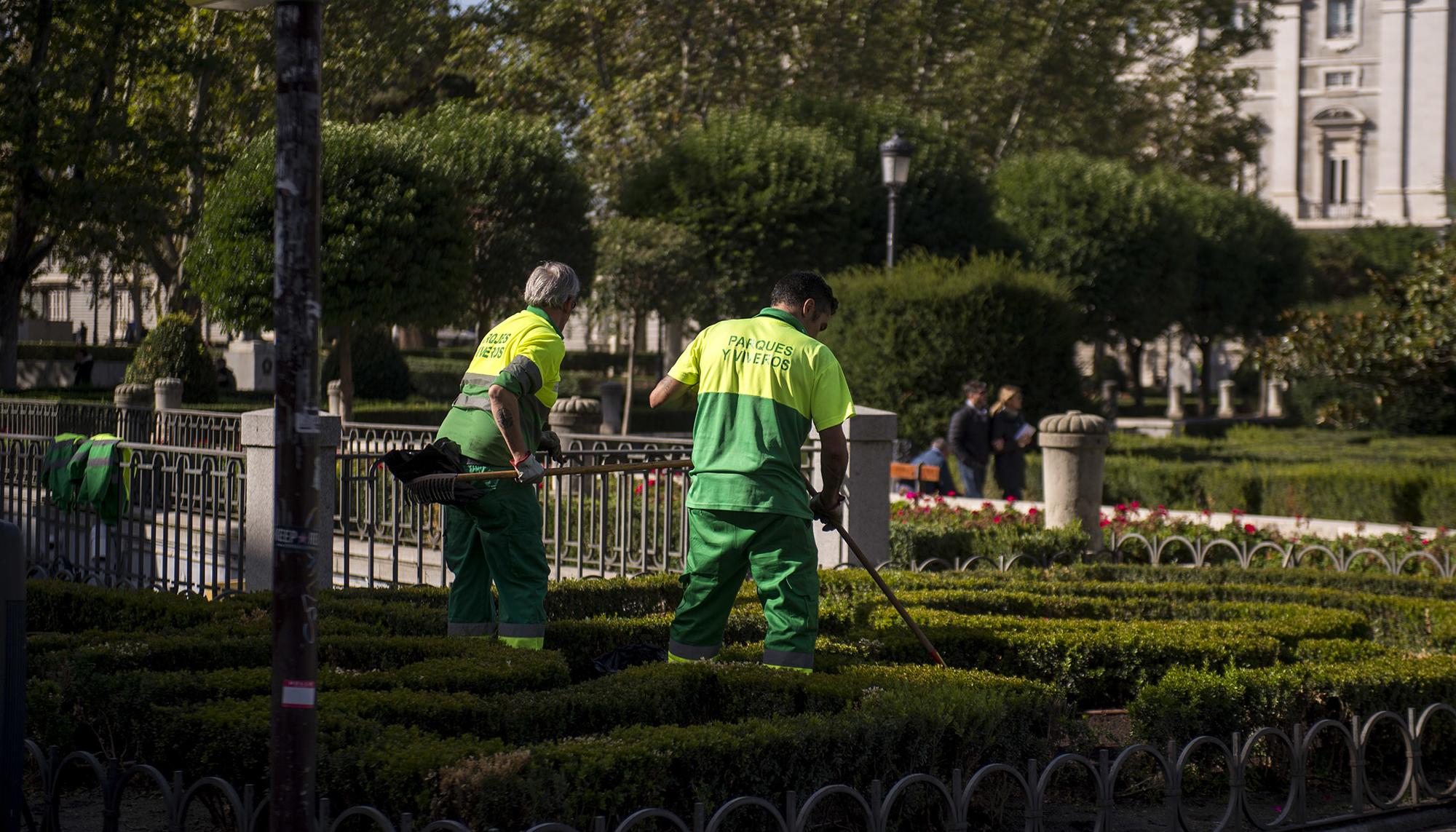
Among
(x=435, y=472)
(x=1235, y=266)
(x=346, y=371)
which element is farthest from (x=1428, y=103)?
(x=435, y=472)

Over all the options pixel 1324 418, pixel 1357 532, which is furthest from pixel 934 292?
pixel 1357 532

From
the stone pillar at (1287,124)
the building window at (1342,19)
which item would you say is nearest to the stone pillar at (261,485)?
the stone pillar at (1287,124)

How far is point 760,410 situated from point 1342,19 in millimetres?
65961

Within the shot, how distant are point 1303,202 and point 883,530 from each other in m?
60.6

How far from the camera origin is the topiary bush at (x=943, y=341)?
1891cm

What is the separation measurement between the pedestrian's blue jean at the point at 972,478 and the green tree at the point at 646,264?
1184 cm

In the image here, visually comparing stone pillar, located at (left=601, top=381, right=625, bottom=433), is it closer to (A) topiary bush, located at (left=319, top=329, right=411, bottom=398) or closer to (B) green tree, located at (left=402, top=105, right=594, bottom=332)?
(B) green tree, located at (left=402, top=105, right=594, bottom=332)

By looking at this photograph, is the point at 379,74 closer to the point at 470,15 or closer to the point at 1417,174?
the point at 470,15

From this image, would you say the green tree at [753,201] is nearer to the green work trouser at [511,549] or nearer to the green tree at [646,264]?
the green tree at [646,264]

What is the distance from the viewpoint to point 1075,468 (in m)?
11.8

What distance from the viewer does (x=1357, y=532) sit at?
12.1m

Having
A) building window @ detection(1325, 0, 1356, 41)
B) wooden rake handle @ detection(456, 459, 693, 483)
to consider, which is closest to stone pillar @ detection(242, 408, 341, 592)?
wooden rake handle @ detection(456, 459, 693, 483)

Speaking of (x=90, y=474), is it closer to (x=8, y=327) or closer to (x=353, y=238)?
(x=353, y=238)

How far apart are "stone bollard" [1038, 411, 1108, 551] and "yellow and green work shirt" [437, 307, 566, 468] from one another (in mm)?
6449
